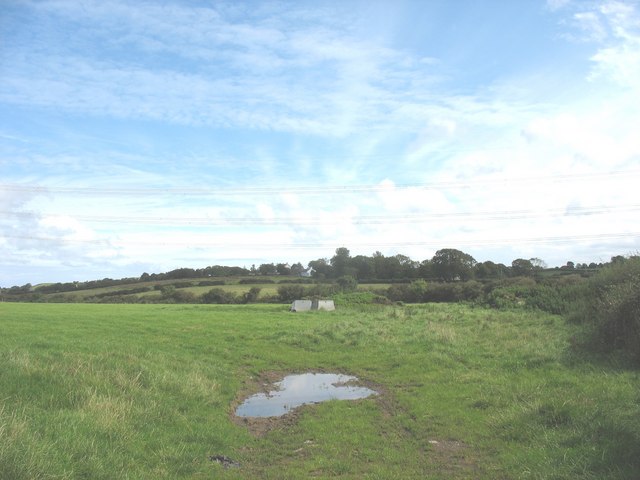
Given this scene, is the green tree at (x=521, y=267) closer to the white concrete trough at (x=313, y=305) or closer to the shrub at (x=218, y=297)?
the white concrete trough at (x=313, y=305)

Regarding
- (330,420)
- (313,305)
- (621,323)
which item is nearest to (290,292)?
(313,305)

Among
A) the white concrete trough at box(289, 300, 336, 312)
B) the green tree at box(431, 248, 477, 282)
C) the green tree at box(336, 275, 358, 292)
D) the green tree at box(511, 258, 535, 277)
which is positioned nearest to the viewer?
the white concrete trough at box(289, 300, 336, 312)

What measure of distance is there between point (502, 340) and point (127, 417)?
699 inches

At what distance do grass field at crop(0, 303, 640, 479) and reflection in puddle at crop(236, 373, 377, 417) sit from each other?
641 millimetres

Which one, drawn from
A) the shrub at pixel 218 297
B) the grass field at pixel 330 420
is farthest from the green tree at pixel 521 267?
the grass field at pixel 330 420

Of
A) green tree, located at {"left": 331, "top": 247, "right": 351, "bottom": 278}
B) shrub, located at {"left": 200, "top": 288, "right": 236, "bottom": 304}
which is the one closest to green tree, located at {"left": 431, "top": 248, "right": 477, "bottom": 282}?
green tree, located at {"left": 331, "top": 247, "right": 351, "bottom": 278}

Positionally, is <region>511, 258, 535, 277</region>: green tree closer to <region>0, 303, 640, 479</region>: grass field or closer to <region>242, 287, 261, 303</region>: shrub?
<region>242, 287, 261, 303</region>: shrub

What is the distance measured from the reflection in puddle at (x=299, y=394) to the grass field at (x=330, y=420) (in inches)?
25.2

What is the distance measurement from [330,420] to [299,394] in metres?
3.59

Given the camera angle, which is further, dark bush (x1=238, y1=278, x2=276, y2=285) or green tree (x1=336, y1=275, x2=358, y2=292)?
dark bush (x1=238, y1=278, x2=276, y2=285)

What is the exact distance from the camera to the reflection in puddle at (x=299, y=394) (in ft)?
43.6

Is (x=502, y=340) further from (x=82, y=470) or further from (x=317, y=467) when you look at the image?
(x=82, y=470)

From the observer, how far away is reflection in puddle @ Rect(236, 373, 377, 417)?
43.6 feet

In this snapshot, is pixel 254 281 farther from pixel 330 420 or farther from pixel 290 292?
pixel 330 420
